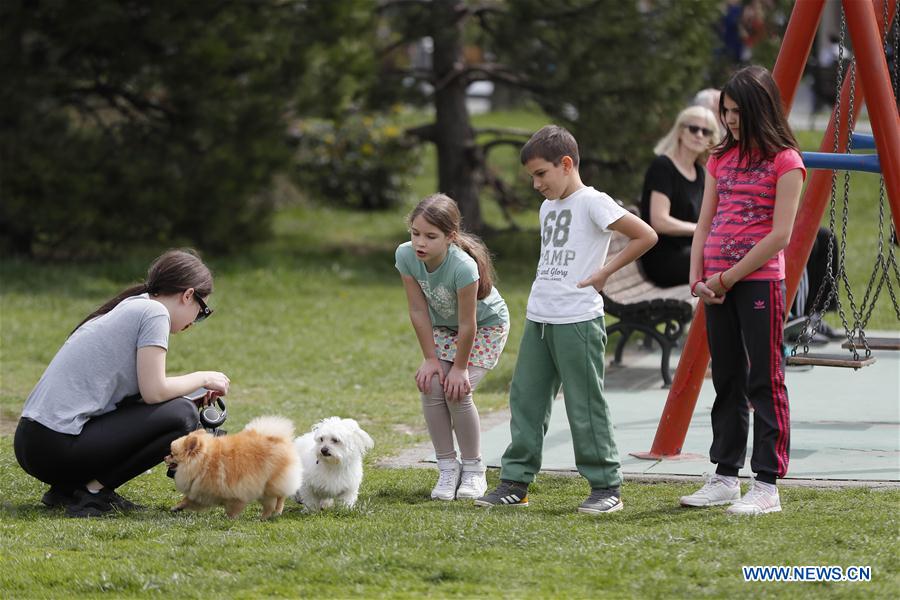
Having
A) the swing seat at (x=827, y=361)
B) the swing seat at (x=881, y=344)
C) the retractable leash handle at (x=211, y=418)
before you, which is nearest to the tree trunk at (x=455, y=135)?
the swing seat at (x=881, y=344)

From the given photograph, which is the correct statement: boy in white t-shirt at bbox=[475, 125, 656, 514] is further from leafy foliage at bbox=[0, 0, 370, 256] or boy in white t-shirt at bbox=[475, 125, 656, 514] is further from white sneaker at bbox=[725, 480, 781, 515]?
leafy foliage at bbox=[0, 0, 370, 256]

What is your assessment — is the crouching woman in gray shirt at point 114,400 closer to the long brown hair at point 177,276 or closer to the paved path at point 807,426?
the long brown hair at point 177,276

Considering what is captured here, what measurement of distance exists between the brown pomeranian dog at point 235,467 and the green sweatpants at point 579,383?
105 cm

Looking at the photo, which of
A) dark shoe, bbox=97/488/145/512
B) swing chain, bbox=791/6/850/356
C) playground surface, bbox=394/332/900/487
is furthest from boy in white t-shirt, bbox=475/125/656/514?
dark shoe, bbox=97/488/145/512

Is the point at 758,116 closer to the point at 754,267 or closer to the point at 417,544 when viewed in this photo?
the point at 754,267

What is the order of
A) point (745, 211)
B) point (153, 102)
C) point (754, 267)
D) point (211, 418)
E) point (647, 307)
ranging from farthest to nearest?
1. point (153, 102)
2. point (647, 307)
3. point (211, 418)
4. point (745, 211)
5. point (754, 267)

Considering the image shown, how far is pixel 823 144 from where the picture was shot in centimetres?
674

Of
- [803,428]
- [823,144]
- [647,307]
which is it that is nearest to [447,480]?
[803,428]

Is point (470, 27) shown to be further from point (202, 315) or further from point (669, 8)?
point (202, 315)

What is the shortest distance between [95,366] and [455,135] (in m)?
10.1

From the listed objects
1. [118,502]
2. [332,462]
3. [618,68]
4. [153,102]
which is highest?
[618,68]

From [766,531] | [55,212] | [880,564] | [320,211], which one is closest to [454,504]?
[766,531]

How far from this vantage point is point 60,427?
17.0 ft

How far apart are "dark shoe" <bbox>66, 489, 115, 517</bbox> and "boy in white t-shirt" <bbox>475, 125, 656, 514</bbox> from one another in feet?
6.27
